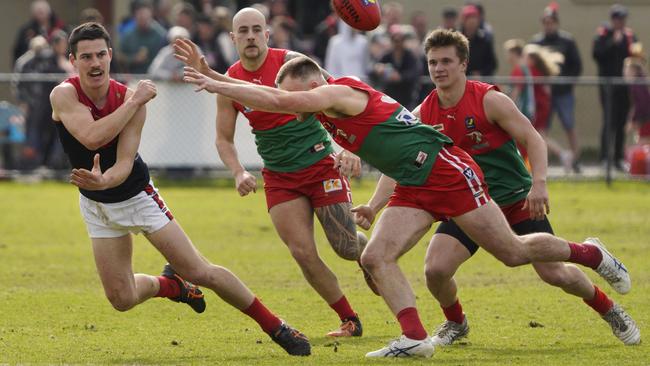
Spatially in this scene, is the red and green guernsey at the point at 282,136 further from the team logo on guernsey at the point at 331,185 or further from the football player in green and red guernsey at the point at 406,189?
the football player in green and red guernsey at the point at 406,189

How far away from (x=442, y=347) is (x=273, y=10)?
15798mm

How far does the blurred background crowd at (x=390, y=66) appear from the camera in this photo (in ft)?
71.3

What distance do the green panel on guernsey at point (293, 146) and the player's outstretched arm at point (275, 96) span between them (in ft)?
5.58

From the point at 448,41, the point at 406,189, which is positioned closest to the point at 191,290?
the point at 406,189

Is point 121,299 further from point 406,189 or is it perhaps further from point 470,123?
point 470,123

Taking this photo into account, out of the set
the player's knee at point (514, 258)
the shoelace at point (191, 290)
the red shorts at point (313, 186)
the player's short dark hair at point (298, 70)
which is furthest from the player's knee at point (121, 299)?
the player's knee at point (514, 258)

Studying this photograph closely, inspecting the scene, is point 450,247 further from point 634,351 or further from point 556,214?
point 556,214

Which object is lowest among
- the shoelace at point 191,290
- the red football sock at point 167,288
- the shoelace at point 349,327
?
the shoelace at point 349,327

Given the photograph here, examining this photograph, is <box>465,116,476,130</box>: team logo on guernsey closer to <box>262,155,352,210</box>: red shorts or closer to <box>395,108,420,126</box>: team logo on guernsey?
<box>395,108,420,126</box>: team logo on guernsey

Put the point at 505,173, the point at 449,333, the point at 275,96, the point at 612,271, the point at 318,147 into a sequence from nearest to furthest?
the point at 275,96
the point at 612,271
the point at 505,173
the point at 449,333
the point at 318,147

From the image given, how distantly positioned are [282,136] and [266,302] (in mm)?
1904

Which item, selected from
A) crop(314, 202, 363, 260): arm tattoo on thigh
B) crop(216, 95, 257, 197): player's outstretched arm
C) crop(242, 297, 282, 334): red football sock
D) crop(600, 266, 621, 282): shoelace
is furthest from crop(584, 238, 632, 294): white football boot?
crop(216, 95, 257, 197): player's outstretched arm

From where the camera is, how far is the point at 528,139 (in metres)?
9.16

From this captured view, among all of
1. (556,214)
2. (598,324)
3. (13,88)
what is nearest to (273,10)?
(13,88)
